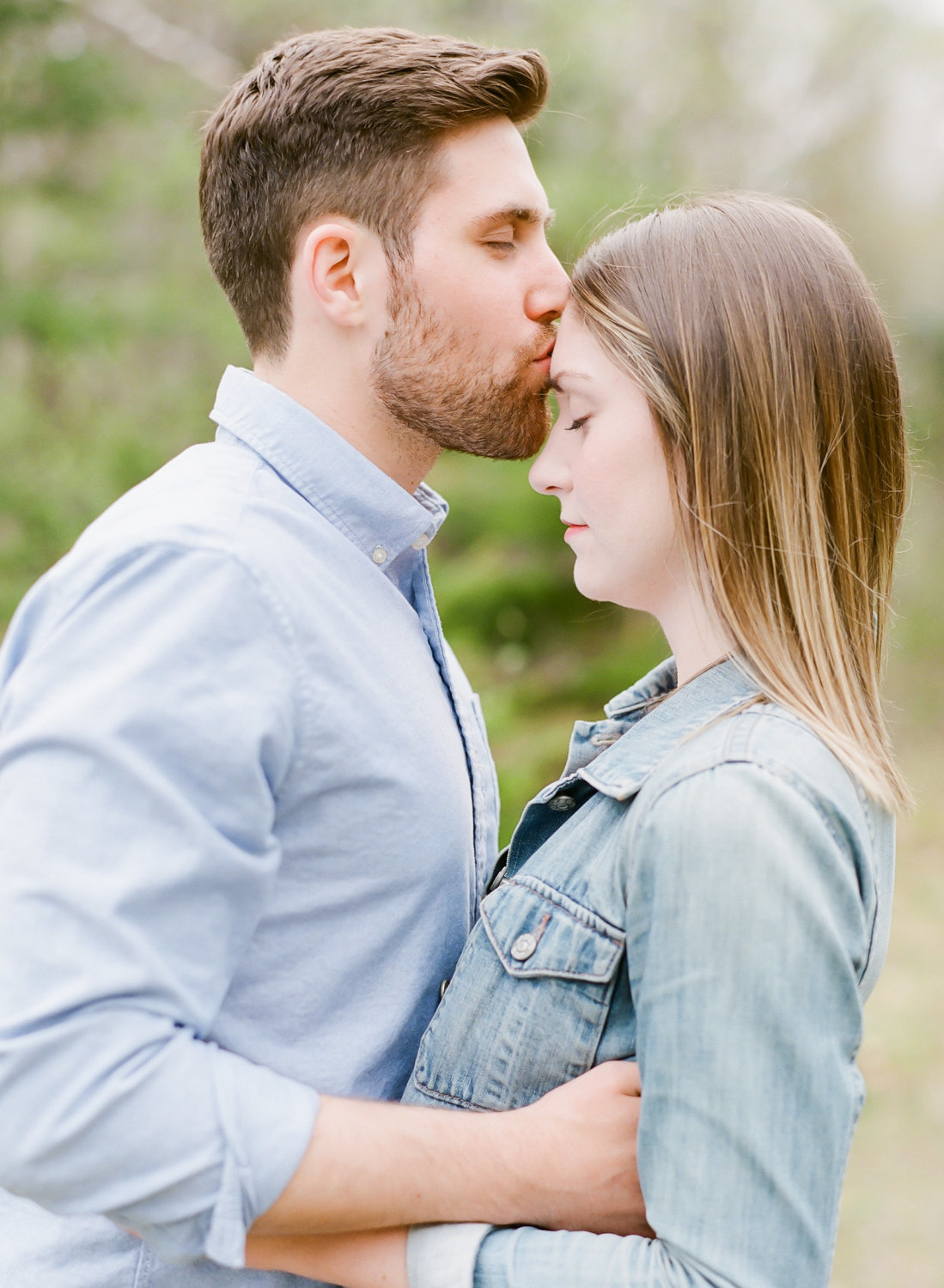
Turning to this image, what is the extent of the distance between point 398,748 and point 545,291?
785 millimetres

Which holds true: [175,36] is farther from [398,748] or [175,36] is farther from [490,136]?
[398,748]

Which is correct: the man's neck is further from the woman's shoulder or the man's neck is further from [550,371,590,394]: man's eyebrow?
the woman's shoulder

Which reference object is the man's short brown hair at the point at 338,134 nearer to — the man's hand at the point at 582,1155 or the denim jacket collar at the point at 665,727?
the denim jacket collar at the point at 665,727

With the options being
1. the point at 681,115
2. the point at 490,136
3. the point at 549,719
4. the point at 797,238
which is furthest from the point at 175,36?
the point at 797,238

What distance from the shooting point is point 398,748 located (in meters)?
1.44

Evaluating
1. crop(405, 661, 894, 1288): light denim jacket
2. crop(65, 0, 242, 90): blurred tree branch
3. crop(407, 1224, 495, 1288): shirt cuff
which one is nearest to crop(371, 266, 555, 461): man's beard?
crop(405, 661, 894, 1288): light denim jacket

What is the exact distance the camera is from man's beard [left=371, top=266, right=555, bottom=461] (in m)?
1.73

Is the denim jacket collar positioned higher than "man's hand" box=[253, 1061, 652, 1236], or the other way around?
the denim jacket collar

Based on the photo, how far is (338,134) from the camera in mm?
1745

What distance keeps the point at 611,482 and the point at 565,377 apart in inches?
7.2

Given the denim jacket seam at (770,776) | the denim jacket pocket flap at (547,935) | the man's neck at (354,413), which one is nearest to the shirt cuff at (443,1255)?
the denim jacket pocket flap at (547,935)

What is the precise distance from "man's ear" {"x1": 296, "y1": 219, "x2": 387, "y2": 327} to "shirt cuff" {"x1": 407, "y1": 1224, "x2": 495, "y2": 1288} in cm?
122

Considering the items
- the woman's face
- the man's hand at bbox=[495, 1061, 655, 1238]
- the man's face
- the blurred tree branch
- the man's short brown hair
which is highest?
the blurred tree branch

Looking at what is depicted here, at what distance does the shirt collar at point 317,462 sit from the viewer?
1566 mm
